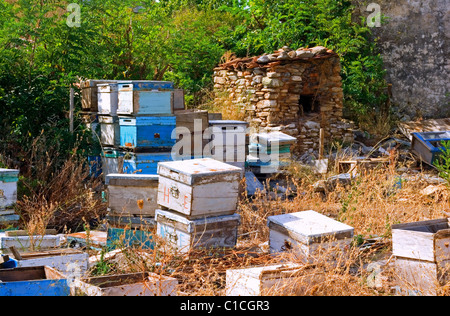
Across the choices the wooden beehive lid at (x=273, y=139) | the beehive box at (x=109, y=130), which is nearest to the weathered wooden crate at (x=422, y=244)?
the beehive box at (x=109, y=130)

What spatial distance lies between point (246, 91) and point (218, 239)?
7828 millimetres

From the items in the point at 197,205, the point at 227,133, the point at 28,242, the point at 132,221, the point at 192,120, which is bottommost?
the point at 28,242

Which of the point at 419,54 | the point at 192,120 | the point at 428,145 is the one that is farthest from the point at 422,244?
the point at 419,54

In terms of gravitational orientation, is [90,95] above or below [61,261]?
above

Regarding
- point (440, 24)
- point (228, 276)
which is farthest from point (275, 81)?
point (228, 276)

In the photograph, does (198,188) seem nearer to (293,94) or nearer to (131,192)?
→ (131,192)

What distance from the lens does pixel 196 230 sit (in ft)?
17.3

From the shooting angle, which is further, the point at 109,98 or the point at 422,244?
the point at 109,98

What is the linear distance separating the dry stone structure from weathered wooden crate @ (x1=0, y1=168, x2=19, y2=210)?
683 centimetres

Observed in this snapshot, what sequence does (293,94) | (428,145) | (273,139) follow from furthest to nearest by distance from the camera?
(293,94), (428,145), (273,139)

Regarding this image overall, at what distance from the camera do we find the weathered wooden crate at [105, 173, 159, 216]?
5918 mm

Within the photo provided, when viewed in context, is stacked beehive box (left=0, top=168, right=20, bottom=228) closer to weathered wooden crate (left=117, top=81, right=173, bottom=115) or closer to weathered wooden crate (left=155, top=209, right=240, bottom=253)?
weathered wooden crate (left=155, top=209, right=240, bottom=253)

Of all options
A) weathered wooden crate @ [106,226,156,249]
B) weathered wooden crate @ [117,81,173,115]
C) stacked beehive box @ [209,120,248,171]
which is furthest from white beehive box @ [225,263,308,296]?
stacked beehive box @ [209,120,248,171]

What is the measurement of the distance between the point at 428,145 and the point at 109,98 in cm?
616
